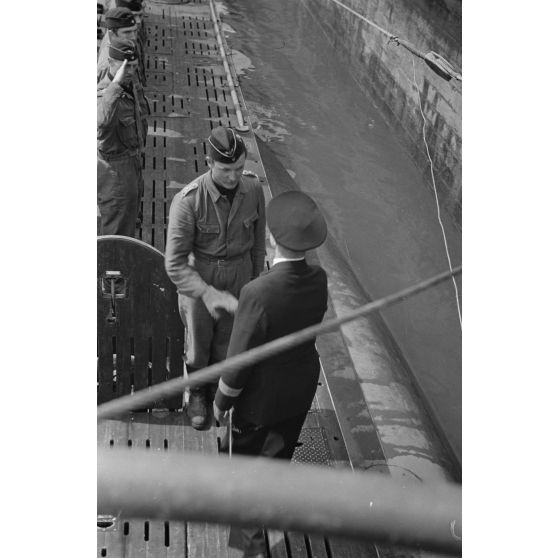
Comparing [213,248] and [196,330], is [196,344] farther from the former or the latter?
[213,248]

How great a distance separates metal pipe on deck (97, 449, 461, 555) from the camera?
0.54m

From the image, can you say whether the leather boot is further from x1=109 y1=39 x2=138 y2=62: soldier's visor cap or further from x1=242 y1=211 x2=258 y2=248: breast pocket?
x1=109 y1=39 x2=138 y2=62: soldier's visor cap

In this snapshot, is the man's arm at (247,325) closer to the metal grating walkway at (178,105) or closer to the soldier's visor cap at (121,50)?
the soldier's visor cap at (121,50)

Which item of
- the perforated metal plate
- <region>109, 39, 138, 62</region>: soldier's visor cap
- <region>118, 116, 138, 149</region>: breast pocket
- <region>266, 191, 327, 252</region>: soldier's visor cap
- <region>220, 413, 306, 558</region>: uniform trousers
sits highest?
<region>109, 39, 138, 62</region>: soldier's visor cap

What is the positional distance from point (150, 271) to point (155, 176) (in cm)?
214

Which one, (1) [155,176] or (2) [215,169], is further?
(1) [155,176]

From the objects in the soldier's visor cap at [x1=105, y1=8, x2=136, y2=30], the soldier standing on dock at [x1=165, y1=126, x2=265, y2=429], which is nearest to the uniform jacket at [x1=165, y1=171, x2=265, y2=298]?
the soldier standing on dock at [x1=165, y1=126, x2=265, y2=429]

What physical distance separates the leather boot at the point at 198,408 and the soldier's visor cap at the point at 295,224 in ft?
3.09

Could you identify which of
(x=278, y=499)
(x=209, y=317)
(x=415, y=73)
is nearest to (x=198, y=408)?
(x=209, y=317)

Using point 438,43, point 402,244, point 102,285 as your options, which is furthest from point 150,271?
point 438,43

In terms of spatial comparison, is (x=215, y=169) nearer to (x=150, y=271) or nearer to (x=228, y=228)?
(x=228, y=228)

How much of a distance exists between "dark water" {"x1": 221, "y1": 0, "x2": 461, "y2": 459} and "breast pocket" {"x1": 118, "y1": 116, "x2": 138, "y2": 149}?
2.43 metres

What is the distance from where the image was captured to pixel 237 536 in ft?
8.00

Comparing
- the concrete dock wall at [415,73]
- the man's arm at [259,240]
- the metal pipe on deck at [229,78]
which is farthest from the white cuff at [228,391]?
the concrete dock wall at [415,73]
